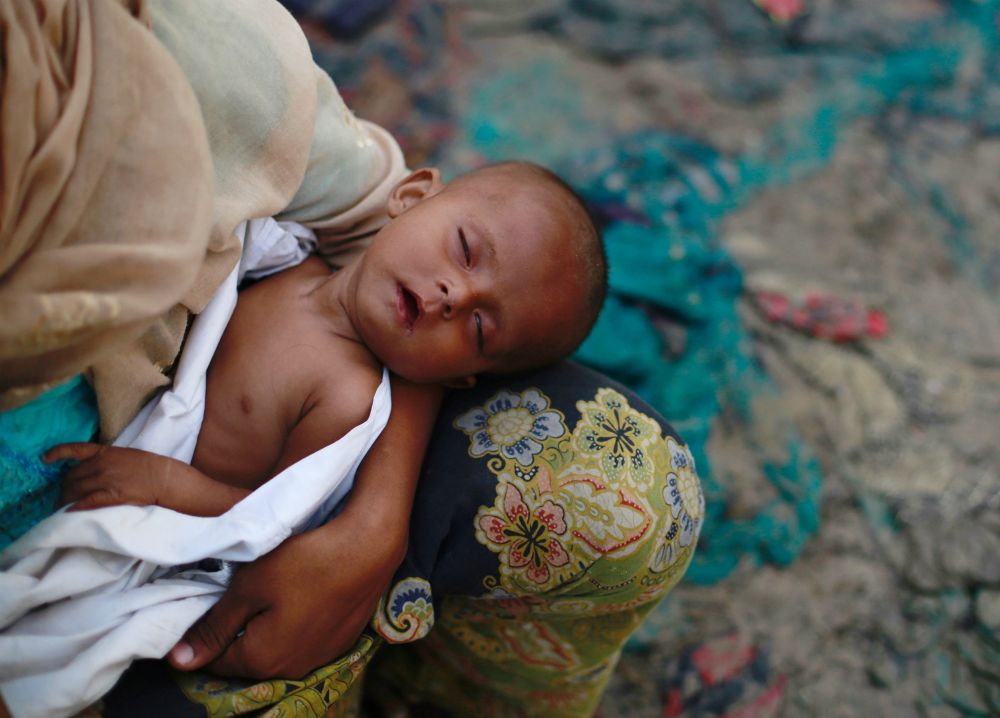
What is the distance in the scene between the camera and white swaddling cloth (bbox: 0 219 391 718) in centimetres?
120

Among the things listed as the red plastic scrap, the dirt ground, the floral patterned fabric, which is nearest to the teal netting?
the dirt ground

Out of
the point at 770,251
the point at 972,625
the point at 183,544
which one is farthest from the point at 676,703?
the point at 770,251

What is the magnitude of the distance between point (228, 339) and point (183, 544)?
1.26 ft

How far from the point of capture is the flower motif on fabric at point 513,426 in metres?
1.51

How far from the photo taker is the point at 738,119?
3.94 m

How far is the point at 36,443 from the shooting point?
125 cm

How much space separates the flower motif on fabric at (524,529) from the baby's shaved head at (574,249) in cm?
27

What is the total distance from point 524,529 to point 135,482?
60 centimetres

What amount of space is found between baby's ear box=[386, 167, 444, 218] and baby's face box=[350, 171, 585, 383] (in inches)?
2.5

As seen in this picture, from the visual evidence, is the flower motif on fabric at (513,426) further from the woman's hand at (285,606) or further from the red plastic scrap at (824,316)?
the red plastic scrap at (824,316)

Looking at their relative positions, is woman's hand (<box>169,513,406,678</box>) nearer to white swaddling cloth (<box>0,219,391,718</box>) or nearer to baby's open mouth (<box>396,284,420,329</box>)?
white swaddling cloth (<box>0,219,391,718</box>)

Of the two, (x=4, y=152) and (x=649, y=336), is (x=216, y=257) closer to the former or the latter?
(x=4, y=152)

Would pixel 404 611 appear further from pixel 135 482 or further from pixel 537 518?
pixel 135 482

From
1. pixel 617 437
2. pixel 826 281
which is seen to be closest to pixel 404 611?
pixel 617 437
